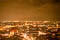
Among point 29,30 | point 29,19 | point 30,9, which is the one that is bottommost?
point 29,30

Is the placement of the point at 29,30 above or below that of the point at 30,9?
below

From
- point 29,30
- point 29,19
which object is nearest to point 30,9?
point 29,19

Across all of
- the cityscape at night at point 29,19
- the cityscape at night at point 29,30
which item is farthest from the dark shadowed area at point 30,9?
the cityscape at night at point 29,30

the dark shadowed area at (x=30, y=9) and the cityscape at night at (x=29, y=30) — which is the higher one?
the dark shadowed area at (x=30, y=9)

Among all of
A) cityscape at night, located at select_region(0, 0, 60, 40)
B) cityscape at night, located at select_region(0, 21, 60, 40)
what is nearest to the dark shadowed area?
cityscape at night, located at select_region(0, 0, 60, 40)

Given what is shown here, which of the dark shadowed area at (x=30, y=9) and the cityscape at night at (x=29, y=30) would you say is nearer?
the cityscape at night at (x=29, y=30)

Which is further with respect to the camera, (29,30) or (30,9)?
(30,9)

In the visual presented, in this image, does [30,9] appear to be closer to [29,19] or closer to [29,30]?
[29,19]

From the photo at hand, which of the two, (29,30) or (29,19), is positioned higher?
(29,19)

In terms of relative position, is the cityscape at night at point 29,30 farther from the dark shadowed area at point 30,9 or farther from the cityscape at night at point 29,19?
the dark shadowed area at point 30,9
